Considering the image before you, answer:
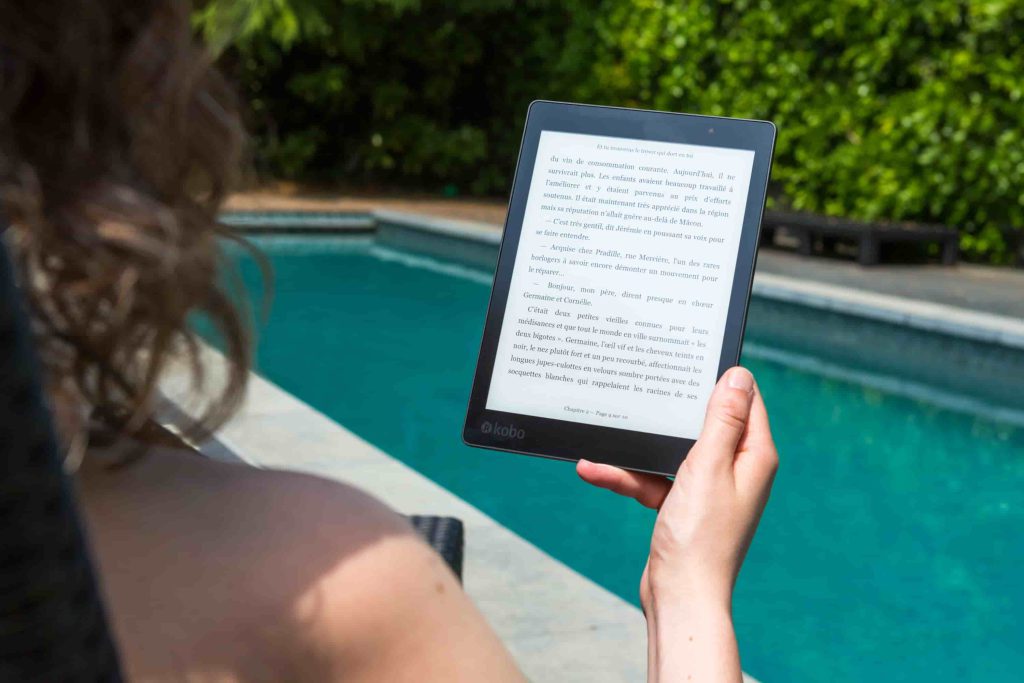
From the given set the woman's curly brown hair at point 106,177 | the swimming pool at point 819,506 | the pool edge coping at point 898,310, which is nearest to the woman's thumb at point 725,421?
the woman's curly brown hair at point 106,177

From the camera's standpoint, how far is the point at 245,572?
20.5 inches

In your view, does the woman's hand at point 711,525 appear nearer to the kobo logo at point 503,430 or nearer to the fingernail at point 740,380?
the fingernail at point 740,380

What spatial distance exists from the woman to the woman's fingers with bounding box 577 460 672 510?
708mm

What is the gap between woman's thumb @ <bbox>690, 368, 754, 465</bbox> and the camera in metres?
1.09

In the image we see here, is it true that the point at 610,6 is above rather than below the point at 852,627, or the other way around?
above

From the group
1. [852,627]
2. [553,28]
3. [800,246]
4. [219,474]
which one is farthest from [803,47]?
[219,474]

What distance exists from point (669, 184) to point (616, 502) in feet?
11.4

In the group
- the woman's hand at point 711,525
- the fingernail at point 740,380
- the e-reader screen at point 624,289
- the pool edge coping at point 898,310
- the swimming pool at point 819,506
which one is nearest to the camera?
the woman's hand at point 711,525

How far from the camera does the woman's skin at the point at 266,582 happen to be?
519 mm

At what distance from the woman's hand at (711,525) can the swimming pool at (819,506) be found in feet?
8.64

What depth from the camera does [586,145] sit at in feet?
4.61

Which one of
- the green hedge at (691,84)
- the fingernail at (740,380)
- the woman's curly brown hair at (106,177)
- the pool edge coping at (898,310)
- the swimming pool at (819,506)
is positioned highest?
the green hedge at (691,84)

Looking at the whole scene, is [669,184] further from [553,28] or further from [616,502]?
[553,28]

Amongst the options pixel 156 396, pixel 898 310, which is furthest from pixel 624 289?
pixel 898 310
